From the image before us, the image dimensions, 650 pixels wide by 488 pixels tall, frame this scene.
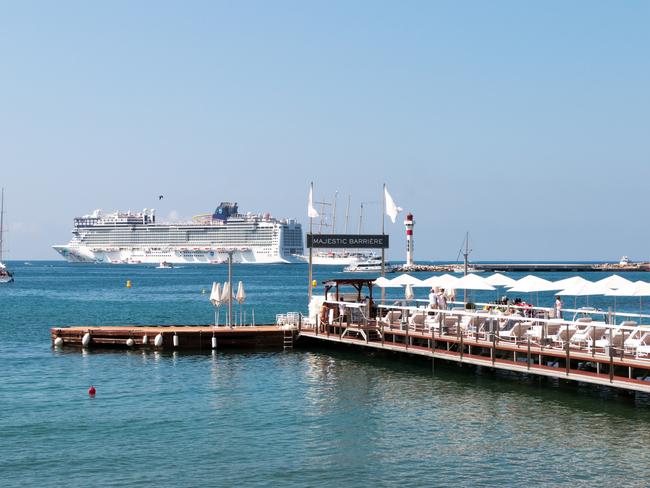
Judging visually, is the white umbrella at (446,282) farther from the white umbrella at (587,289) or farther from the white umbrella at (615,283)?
the white umbrella at (615,283)

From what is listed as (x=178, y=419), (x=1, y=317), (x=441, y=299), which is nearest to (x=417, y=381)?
(x=441, y=299)

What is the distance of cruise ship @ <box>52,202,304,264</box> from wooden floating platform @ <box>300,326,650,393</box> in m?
155

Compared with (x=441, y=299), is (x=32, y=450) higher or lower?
lower

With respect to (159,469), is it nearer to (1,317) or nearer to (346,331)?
(346,331)

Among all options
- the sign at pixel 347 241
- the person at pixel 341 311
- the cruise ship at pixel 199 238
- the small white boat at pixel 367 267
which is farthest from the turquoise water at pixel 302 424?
the cruise ship at pixel 199 238

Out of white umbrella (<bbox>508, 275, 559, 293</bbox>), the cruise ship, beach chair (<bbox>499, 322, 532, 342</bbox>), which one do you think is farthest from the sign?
the cruise ship

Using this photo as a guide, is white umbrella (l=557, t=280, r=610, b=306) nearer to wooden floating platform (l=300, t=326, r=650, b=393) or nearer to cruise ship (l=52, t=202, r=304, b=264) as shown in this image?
wooden floating platform (l=300, t=326, r=650, b=393)

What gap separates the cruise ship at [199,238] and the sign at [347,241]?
492ft

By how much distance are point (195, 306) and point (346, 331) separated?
35.6 metres

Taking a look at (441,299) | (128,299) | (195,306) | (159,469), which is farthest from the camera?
(128,299)

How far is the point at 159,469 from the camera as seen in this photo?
15.0 m

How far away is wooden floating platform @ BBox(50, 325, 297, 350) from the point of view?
3061cm

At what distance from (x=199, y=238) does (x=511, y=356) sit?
167 meters

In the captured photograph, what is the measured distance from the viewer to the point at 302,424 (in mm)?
18594
